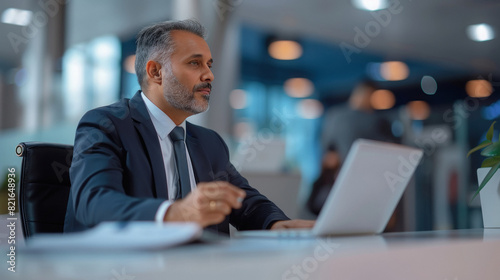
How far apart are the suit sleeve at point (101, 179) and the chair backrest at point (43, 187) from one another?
0.57ft

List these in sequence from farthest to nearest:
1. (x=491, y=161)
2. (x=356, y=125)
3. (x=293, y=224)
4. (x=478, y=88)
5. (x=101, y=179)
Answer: (x=478, y=88) → (x=356, y=125) → (x=491, y=161) → (x=293, y=224) → (x=101, y=179)

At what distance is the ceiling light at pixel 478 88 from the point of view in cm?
812

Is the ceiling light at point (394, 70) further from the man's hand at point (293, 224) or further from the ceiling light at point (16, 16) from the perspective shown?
the man's hand at point (293, 224)

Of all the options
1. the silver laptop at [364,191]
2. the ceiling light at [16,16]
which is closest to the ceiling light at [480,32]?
the ceiling light at [16,16]

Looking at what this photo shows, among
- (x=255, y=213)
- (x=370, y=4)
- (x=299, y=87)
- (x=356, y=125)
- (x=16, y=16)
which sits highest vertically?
(x=370, y=4)

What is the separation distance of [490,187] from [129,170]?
1189 millimetres

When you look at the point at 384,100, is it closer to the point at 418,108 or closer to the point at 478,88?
the point at 418,108

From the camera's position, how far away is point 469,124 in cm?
641

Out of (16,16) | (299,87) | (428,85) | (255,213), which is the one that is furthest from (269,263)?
(428,85)

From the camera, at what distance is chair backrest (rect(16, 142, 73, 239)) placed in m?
1.53

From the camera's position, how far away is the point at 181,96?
70.7 inches

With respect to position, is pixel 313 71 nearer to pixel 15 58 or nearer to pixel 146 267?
pixel 15 58

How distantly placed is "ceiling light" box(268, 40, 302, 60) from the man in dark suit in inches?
234

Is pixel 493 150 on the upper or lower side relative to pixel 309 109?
lower
